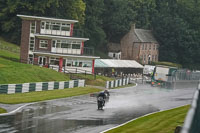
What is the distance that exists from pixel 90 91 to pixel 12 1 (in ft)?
137

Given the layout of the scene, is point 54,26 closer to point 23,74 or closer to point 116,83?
point 116,83

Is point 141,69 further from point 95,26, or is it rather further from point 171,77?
point 171,77

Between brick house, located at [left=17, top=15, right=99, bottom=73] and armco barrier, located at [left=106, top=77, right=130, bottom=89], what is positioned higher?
brick house, located at [left=17, top=15, right=99, bottom=73]

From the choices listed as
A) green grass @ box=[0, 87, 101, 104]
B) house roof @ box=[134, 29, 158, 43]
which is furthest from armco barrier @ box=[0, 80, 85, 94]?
house roof @ box=[134, 29, 158, 43]

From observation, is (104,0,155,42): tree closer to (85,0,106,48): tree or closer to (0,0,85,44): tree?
(85,0,106,48): tree

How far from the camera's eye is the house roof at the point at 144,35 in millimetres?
106050

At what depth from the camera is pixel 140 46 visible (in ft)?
346

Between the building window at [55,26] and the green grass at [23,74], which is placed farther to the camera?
the building window at [55,26]

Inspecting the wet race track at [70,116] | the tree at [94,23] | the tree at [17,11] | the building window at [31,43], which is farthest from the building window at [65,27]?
the tree at [94,23]

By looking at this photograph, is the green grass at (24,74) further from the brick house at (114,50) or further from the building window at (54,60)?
the brick house at (114,50)

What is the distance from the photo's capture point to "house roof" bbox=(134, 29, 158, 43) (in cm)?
10605

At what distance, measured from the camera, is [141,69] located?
8956cm

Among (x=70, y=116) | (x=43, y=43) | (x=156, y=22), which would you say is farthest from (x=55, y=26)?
(x=156, y=22)

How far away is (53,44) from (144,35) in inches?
1961
